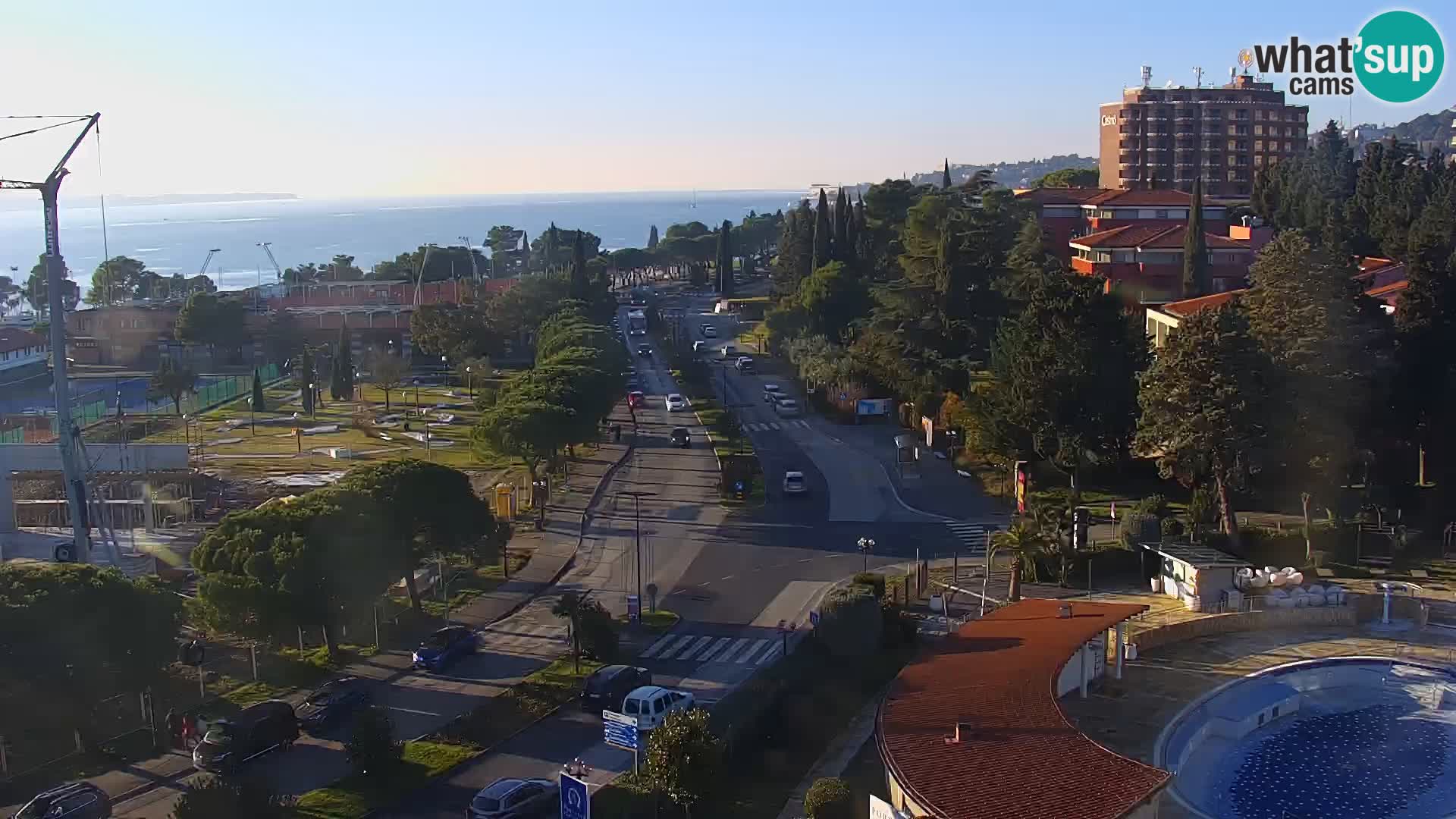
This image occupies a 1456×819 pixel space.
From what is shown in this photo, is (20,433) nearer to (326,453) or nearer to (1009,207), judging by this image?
(326,453)

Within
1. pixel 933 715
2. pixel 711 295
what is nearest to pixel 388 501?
pixel 933 715

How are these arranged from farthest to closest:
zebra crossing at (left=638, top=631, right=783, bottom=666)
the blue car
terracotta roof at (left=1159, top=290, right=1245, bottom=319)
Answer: terracotta roof at (left=1159, top=290, right=1245, bottom=319) < zebra crossing at (left=638, top=631, right=783, bottom=666) < the blue car

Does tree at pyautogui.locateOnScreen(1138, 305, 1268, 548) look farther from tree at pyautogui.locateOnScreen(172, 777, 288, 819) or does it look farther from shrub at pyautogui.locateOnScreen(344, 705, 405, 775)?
tree at pyautogui.locateOnScreen(172, 777, 288, 819)

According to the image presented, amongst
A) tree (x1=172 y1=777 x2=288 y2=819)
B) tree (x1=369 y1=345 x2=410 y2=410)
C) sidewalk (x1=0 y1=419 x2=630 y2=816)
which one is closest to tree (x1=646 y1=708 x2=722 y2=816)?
tree (x1=172 y1=777 x2=288 y2=819)

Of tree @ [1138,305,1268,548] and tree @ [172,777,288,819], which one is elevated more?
tree @ [1138,305,1268,548]

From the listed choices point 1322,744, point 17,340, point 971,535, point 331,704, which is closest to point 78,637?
point 331,704

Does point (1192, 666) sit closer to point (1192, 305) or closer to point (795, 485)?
point (795, 485)

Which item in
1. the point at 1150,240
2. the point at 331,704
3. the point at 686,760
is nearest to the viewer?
the point at 686,760
